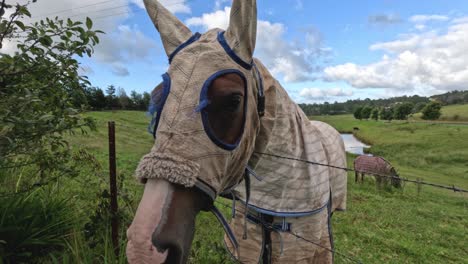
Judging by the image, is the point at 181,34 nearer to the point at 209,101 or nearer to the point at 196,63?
the point at 196,63

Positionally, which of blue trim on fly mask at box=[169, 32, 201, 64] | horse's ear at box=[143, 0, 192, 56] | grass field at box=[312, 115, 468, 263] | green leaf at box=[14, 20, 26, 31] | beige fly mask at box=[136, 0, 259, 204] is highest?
green leaf at box=[14, 20, 26, 31]

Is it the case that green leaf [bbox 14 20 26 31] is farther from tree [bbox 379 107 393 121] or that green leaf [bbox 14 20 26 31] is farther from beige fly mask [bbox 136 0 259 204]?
tree [bbox 379 107 393 121]

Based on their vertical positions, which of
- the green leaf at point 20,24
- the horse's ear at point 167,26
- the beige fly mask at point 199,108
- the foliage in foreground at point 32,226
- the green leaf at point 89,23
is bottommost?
the foliage in foreground at point 32,226

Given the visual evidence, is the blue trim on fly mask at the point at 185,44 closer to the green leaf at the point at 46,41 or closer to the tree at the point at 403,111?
the green leaf at the point at 46,41

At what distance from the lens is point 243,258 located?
2416mm

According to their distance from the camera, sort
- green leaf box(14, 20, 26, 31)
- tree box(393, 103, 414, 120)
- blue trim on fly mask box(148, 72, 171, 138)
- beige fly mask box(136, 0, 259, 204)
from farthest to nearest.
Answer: tree box(393, 103, 414, 120) → green leaf box(14, 20, 26, 31) → blue trim on fly mask box(148, 72, 171, 138) → beige fly mask box(136, 0, 259, 204)

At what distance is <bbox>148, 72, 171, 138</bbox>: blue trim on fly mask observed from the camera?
135 centimetres

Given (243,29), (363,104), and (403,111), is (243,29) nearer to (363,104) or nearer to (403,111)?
(403,111)

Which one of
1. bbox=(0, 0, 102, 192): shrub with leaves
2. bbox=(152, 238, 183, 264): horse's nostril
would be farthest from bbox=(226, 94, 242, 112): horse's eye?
bbox=(0, 0, 102, 192): shrub with leaves

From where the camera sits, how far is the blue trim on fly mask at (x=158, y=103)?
53.2 inches

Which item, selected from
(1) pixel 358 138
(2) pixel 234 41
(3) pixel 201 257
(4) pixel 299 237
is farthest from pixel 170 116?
(1) pixel 358 138

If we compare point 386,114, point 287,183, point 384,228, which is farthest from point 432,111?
point 287,183

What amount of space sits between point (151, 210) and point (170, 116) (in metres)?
0.41

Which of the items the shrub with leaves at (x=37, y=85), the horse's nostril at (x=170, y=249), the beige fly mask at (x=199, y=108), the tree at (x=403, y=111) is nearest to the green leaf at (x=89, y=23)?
the shrub with leaves at (x=37, y=85)
